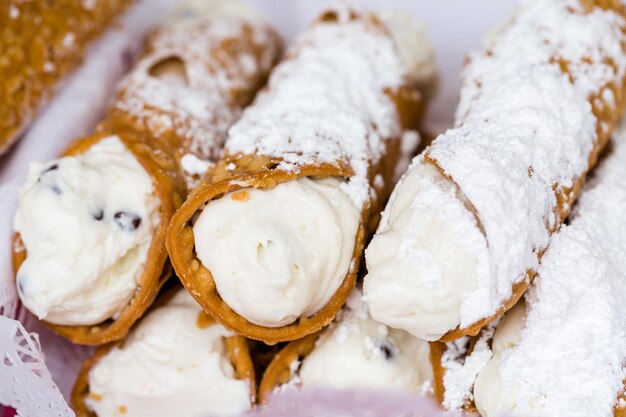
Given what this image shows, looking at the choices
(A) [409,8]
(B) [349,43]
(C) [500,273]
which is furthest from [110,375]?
(A) [409,8]

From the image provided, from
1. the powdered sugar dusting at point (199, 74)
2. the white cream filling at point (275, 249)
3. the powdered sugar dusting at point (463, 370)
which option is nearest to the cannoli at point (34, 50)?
the powdered sugar dusting at point (199, 74)

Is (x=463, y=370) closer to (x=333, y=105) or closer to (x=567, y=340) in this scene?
(x=567, y=340)

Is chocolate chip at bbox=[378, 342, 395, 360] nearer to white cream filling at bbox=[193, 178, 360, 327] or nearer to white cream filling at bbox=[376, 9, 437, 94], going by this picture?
white cream filling at bbox=[193, 178, 360, 327]

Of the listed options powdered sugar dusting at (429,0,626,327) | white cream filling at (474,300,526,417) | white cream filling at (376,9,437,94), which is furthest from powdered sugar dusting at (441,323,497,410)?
white cream filling at (376,9,437,94)

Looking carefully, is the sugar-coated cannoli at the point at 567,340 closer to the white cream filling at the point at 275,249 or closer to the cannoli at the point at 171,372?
the white cream filling at the point at 275,249

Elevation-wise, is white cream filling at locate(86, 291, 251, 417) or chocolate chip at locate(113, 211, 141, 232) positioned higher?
chocolate chip at locate(113, 211, 141, 232)

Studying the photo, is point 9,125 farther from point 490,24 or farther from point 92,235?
point 490,24

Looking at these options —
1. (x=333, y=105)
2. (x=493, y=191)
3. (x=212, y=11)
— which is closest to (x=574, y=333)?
(x=493, y=191)
